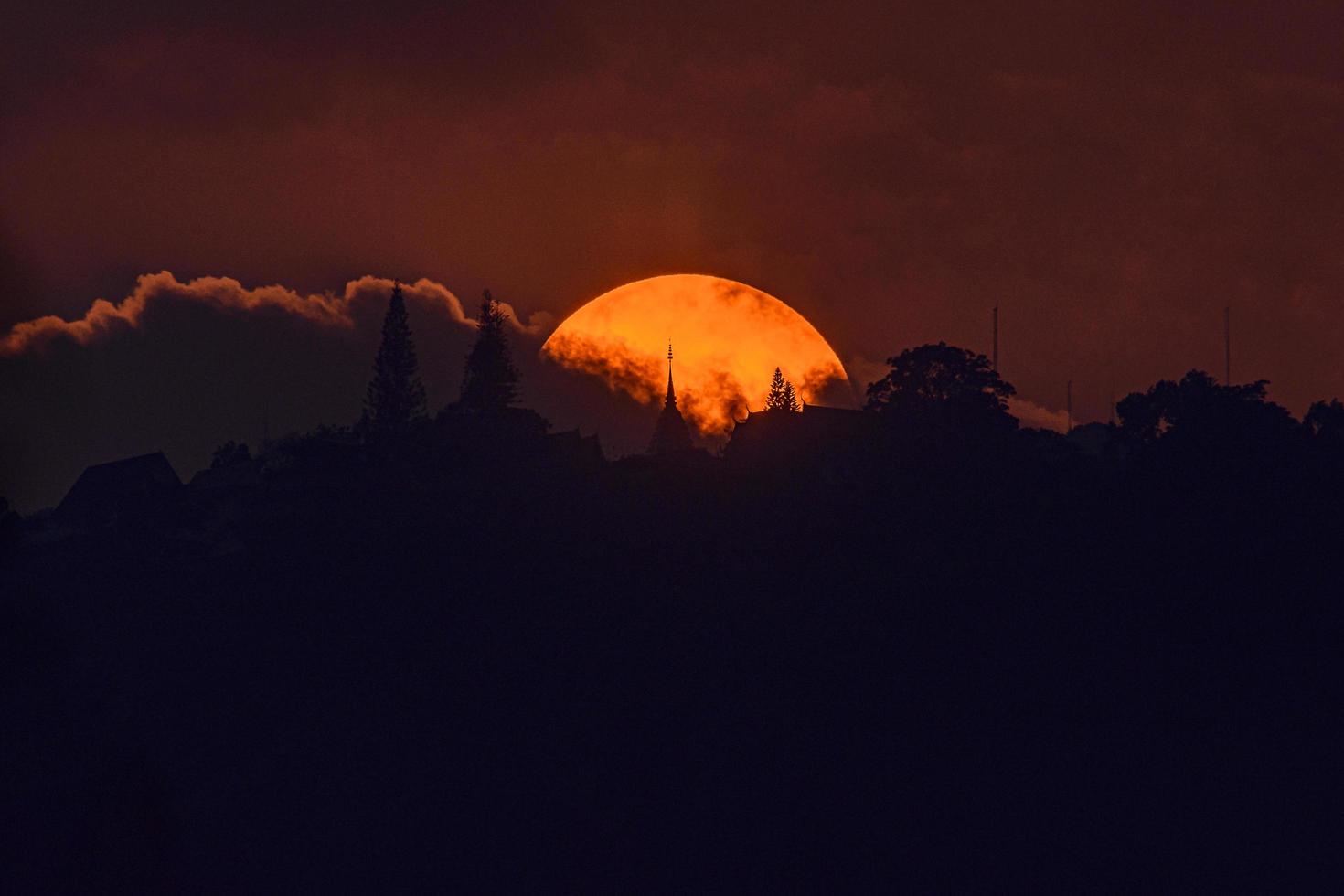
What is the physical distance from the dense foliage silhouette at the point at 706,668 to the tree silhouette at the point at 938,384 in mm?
2467

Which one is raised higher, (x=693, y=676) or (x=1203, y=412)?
(x=1203, y=412)

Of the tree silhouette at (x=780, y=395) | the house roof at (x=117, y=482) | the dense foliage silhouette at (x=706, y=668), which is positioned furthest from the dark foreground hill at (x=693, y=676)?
the tree silhouette at (x=780, y=395)

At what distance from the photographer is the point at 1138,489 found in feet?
362

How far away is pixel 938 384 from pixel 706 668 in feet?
101

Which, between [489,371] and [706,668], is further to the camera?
[489,371]

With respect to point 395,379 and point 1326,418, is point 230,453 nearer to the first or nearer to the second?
point 395,379

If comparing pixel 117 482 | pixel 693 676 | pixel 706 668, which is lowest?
pixel 693 676

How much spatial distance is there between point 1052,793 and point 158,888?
148 ft

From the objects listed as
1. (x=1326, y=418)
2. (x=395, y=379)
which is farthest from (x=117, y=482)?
(x=1326, y=418)

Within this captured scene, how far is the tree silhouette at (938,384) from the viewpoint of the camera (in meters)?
119

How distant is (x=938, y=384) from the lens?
403 ft

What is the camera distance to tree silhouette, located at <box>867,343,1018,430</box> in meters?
119

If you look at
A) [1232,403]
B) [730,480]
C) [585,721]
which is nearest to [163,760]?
[585,721]

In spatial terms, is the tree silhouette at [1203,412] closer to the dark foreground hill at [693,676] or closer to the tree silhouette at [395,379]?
the dark foreground hill at [693,676]
